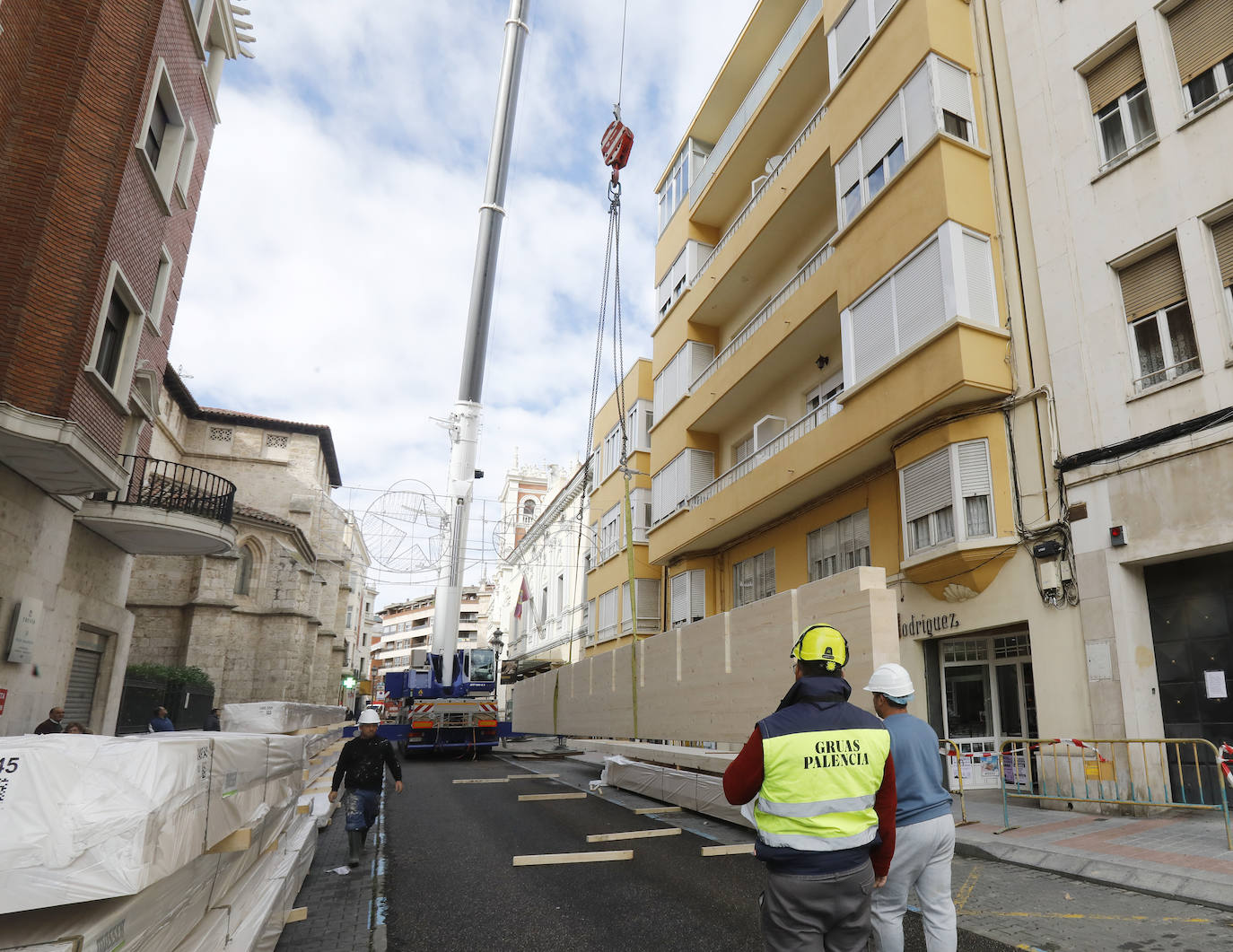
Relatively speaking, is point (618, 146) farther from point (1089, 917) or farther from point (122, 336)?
point (1089, 917)

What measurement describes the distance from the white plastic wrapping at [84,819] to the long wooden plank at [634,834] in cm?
622

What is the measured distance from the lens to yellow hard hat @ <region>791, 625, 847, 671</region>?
A: 3506mm

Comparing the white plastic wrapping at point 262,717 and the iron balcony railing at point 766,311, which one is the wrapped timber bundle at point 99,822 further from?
the iron balcony railing at point 766,311

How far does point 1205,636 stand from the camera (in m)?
10.1

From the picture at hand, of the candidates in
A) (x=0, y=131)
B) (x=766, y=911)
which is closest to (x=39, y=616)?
(x=0, y=131)

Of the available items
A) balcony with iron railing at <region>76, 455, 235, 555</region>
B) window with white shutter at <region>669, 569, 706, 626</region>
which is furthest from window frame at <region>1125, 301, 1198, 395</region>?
balcony with iron railing at <region>76, 455, 235, 555</region>

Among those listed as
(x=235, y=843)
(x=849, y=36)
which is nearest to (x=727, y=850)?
(x=235, y=843)

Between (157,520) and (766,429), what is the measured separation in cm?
1330

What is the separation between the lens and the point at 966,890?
6902 mm

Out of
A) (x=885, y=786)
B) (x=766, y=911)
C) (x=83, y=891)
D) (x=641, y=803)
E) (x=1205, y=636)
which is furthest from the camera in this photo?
(x=641, y=803)

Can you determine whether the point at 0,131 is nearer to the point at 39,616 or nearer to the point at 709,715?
the point at 39,616

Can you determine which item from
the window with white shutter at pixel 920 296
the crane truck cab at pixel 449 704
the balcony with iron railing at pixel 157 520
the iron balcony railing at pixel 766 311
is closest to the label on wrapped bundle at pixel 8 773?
the window with white shutter at pixel 920 296

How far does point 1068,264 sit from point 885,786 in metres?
11.0

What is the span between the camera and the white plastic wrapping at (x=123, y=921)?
2.67m
